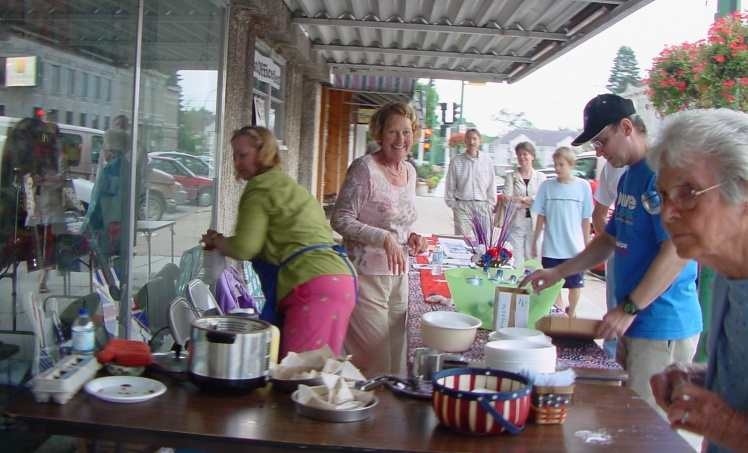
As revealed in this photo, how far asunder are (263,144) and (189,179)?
2276 mm

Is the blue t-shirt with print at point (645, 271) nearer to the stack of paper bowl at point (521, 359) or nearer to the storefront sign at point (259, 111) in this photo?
the stack of paper bowl at point (521, 359)

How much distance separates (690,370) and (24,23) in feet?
9.47

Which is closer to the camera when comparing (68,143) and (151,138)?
(68,143)

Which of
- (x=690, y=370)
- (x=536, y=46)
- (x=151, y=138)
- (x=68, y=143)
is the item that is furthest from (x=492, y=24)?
(x=690, y=370)

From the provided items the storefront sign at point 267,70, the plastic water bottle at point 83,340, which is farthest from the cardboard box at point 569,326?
the storefront sign at point 267,70

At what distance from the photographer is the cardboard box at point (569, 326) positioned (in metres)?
3.01

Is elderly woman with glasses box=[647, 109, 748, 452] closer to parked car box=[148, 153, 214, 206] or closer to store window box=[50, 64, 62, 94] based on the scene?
store window box=[50, 64, 62, 94]

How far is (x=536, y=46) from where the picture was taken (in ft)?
30.3

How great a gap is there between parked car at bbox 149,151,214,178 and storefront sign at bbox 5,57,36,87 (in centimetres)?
142

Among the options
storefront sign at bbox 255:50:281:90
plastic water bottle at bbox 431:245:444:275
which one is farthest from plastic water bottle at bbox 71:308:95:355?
storefront sign at bbox 255:50:281:90

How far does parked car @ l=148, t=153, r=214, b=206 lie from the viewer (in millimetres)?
4883

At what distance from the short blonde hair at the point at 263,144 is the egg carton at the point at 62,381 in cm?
136

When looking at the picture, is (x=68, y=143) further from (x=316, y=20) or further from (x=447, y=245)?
(x=316, y=20)

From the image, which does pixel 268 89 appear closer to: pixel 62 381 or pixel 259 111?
pixel 259 111
